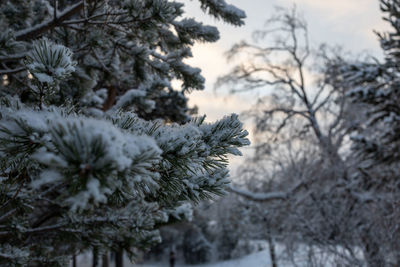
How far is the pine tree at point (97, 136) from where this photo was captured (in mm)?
665

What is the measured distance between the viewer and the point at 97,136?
63 cm

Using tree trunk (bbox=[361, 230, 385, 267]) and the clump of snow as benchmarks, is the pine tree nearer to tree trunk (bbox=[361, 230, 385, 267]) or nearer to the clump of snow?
the clump of snow

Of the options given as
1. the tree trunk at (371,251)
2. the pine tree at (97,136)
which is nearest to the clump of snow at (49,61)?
the pine tree at (97,136)

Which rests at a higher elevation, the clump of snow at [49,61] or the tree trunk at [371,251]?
the clump of snow at [49,61]

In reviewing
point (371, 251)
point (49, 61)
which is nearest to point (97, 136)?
point (49, 61)

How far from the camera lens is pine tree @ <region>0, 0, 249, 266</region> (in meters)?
0.67

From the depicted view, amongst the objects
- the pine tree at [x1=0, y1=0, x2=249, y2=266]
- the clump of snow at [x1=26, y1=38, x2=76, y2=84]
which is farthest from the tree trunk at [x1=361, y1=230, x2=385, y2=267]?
the clump of snow at [x1=26, y1=38, x2=76, y2=84]

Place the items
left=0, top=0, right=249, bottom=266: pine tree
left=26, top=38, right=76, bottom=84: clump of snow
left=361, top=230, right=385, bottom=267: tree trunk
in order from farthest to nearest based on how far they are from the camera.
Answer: left=361, top=230, right=385, bottom=267: tree trunk < left=26, top=38, right=76, bottom=84: clump of snow < left=0, top=0, right=249, bottom=266: pine tree

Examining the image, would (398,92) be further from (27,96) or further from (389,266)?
(27,96)

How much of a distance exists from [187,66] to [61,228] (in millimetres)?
2192

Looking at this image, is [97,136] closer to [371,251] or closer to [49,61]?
[49,61]

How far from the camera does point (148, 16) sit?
2443 millimetres

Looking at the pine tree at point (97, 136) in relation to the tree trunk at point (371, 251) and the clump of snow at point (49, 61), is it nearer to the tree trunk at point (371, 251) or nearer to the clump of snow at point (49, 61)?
the clump of snow at point (49, 61)

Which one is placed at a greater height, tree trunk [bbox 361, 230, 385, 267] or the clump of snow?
the clump of snow
